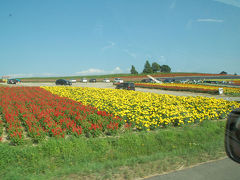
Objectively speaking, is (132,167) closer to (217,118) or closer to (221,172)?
(221,172)

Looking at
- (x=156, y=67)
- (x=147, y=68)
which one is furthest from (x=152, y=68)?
(x=147, y=68)

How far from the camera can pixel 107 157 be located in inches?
228

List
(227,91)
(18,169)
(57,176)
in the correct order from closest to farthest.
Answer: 1. (57,176)
2. (18,169)
3. (227,91)

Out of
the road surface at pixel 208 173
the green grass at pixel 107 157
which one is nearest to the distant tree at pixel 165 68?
the green grass at pixel 107 157

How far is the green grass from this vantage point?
178 inches

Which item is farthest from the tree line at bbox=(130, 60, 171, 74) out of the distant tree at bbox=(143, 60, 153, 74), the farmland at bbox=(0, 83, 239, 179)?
the farmland at bbox=(0, 83, 239, 179)

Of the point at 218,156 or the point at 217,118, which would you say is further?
the point at 217,118

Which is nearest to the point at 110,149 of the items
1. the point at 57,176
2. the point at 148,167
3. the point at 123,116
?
the point at 148,167

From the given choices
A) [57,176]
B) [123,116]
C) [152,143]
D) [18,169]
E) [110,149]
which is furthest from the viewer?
[123,116]

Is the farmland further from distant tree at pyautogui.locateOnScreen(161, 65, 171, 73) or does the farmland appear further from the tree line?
distant tree at pyautogui.locateOnScreen(161, 65, 171, 73)

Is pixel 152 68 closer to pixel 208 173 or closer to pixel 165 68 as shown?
pixel 165 68

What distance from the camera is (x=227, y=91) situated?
1111 inches

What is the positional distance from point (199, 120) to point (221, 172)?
6069 mm

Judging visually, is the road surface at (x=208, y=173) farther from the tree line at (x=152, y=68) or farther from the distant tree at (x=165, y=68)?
the distant tree at (x=165, y=68)
